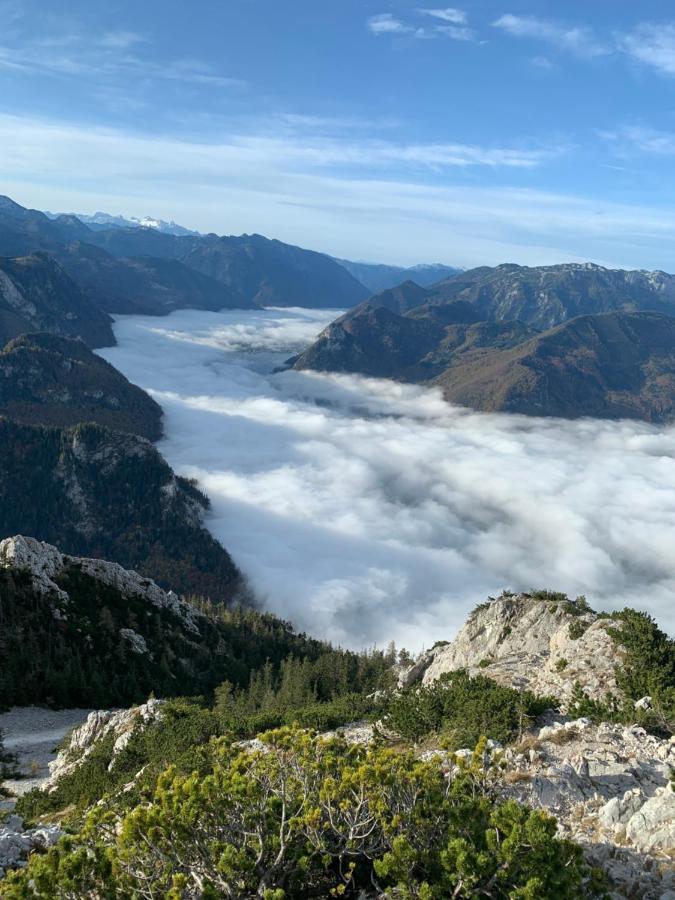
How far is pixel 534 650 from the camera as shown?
66.2 m

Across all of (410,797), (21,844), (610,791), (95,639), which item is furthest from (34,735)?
(410,797)

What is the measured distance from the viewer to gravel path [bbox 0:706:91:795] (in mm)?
58628

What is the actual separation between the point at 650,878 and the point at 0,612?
100923mm

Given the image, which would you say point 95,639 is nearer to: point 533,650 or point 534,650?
point 533,650

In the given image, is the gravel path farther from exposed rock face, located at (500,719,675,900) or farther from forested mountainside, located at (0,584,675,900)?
Result: exposed rock face, located at (500,719,675,900)

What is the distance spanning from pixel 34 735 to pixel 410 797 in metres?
73.2

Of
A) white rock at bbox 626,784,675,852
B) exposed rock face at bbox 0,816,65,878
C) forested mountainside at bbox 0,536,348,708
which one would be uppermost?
white rock at bbox 626,784,675,852

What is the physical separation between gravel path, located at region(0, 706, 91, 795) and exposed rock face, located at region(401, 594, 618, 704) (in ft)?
150

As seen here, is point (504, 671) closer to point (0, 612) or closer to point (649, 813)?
point (649, 813)

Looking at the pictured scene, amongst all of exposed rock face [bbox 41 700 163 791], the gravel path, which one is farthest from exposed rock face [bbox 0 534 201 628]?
exposed rock face [bbox 41 700 163 791]

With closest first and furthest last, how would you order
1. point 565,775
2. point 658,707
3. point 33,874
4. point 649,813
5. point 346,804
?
point 33,874 → point 346,804 → point 649,813 → point 565,775 → point 658,707

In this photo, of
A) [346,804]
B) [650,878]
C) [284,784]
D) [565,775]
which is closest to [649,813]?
[650,878]

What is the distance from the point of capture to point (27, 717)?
79062 mm

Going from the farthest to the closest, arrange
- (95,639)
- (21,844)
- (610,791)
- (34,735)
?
1. (95,639)
2. (34,735)
3. (610,791)
4. (21,844)
